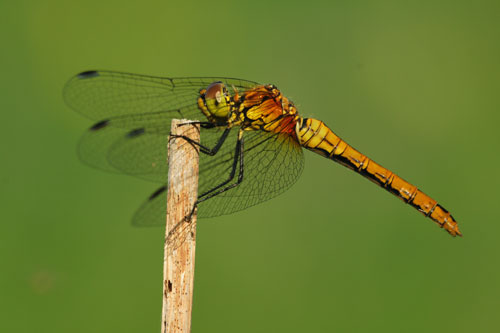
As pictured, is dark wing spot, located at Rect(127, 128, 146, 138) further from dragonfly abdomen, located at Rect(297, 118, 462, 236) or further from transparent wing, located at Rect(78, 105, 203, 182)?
dragonfly abdomen, located at Rect(297, 118, 462, 236)

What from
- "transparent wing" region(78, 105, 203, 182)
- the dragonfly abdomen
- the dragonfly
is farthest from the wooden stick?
the dragonfly abdomen

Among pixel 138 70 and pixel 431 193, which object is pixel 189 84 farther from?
pixel 431 193

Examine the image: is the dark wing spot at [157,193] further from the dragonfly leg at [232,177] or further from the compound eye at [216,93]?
the compound eye at [216,93]

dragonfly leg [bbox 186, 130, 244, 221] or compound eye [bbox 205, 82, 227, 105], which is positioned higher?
compound eye [bbox 205, 82, 227, 105]

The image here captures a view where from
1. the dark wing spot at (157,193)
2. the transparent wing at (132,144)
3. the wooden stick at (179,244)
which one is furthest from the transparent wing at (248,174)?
the wooden stick at (179,244)

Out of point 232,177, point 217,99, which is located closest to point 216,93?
point 217,99

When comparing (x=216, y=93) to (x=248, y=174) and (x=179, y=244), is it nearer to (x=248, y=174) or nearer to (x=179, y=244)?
(x=248, y=174)
